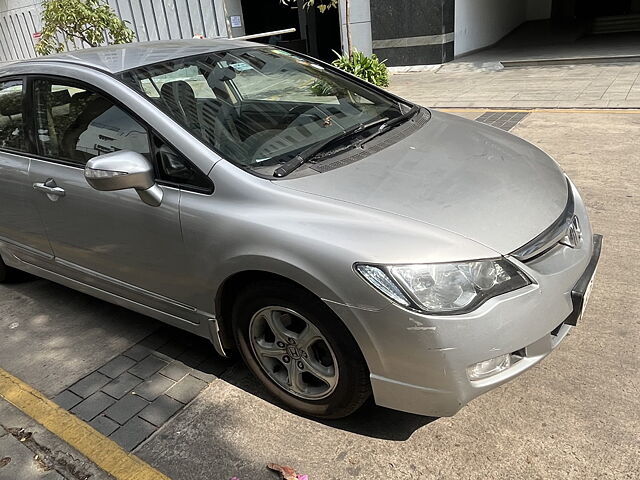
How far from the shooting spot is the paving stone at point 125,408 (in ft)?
8.86

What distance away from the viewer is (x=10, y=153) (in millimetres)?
3406

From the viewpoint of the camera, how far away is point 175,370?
3027mm

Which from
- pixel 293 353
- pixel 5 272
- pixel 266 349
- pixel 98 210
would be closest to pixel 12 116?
pixel 98 210

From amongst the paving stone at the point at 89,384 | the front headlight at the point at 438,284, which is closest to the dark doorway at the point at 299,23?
the paving stone at the point at 89,384

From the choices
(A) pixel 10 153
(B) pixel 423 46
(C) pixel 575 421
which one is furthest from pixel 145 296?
(B) pixel 423 46

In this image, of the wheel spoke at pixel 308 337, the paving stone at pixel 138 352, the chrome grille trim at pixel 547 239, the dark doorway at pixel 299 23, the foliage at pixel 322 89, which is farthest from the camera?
the dark doorway at pixel 299 23

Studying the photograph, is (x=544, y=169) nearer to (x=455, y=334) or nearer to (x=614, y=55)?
(x=455, y=334)

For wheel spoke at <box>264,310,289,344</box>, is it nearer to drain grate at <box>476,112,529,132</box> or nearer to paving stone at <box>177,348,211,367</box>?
paving stone at <box>177,348,211,367</box>

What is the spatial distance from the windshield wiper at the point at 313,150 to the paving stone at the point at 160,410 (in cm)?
129

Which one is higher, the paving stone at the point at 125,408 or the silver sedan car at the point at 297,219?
the silver sedan car at the point at 297,219

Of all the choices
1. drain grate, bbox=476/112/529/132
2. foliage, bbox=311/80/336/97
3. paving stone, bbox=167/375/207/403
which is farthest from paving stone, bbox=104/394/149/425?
drain grate, bbox=476/112/529/132

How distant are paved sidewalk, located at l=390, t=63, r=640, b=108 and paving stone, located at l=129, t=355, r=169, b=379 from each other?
6.67 meters

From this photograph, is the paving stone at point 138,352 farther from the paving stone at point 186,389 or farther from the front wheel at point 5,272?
the front wheel at point 5,272

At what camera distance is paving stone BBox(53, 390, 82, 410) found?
A: 9.26 ft
